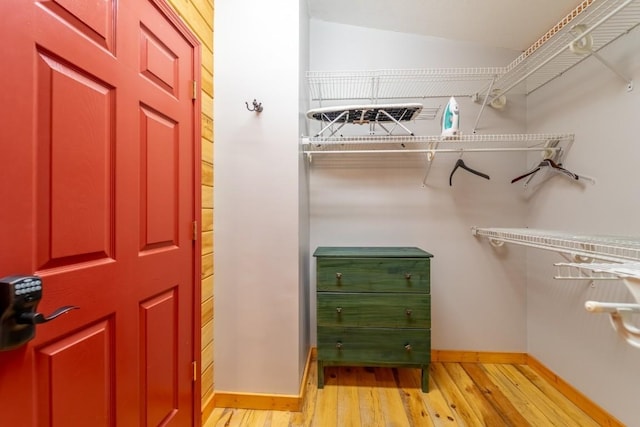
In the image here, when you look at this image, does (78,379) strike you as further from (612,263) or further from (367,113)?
(612,263)

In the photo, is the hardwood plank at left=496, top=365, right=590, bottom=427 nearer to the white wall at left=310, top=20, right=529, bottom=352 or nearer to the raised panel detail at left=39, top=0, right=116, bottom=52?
the white wall at left=310, top=20, right=529, bottom=352

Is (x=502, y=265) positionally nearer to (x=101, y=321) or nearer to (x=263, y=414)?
(x=263, y=414)

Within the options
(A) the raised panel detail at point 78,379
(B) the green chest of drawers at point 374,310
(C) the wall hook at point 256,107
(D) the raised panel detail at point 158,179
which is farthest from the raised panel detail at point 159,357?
(C) the wall hook at point 256,107

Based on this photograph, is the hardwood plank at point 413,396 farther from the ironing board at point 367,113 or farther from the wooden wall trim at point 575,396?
the ironing board at point 367,113

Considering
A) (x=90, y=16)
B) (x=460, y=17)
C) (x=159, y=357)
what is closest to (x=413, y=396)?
(x=159, y=357)

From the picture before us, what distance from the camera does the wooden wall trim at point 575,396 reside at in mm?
1382

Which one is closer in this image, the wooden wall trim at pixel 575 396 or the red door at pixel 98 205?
the red door at pixel 98 205

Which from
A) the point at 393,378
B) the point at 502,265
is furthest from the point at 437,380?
the point at 502,265

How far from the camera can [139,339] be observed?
1.00 meters

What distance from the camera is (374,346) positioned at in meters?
1.64

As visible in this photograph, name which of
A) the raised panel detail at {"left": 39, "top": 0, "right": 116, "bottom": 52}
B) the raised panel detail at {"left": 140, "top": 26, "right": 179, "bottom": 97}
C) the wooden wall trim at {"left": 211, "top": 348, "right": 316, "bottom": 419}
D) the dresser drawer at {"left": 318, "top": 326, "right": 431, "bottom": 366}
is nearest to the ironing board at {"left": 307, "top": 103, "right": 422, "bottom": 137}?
the raised panel detail at {"left": 140, "top": 26, "right": 179, "bottom": 97}

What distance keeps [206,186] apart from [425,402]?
177 centimetres

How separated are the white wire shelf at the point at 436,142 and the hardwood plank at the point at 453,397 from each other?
1.50 metres

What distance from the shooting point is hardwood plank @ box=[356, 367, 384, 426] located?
1.45m
